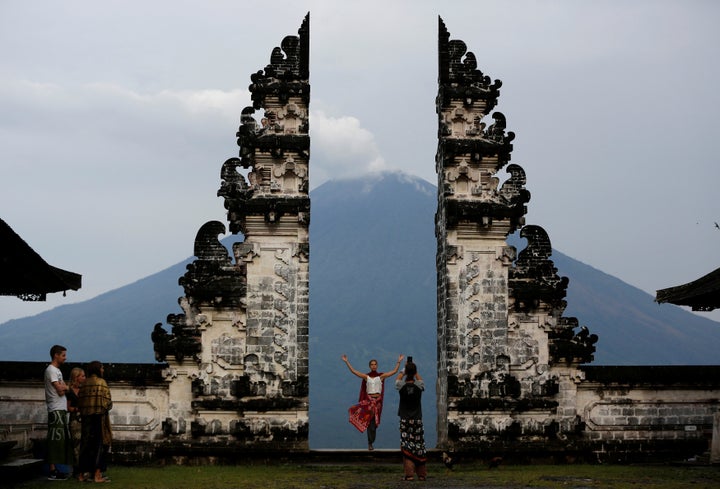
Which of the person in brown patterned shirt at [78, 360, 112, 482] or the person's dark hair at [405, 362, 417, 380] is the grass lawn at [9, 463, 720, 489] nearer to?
the person in brown patterned shirt at [78, 360, 112, 482]

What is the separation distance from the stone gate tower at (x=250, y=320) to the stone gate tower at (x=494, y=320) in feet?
9.48

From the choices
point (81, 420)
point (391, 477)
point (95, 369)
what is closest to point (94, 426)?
point (81, 420)

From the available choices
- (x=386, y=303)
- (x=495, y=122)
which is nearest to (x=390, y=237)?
(x=386, y=303)

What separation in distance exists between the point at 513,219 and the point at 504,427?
416 centimetres

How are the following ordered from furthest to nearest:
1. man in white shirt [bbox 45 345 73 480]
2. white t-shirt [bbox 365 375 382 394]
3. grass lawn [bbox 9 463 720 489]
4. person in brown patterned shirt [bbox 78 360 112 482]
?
white t-shirt [bbox 365 375 382 394]
person in brown patterned shirt [bbox 78 360 112 482]
man in white shirt [bbox 45 345 73 480]
grass lawn [bbox 9 463 720 489]

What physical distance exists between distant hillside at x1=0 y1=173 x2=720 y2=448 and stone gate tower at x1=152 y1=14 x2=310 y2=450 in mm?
121224

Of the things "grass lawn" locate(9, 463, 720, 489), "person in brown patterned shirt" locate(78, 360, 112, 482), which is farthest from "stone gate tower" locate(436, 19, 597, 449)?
"person in brown patterned shirt" locate(78, 360, 112, 482)

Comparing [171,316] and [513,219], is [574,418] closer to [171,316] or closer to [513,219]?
[513,219]

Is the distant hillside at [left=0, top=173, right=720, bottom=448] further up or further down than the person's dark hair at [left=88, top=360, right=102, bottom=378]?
further up

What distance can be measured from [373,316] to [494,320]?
479ft

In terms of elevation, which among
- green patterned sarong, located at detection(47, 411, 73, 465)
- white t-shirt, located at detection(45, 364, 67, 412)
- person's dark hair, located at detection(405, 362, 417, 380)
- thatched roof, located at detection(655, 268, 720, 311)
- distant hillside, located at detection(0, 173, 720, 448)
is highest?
distant hillside, located at detection(0, 173, 720, 448)

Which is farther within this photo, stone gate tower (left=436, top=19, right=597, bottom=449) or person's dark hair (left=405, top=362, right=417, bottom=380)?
stone gate tower (left=436, top=19, right=597, bottom=449)

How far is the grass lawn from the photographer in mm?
16458

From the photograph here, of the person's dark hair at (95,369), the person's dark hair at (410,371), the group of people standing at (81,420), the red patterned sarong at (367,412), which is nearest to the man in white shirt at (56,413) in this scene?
the group of people standing at (81,420)
